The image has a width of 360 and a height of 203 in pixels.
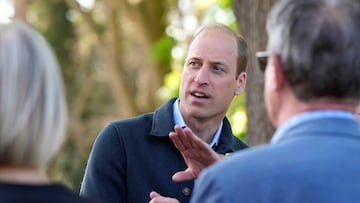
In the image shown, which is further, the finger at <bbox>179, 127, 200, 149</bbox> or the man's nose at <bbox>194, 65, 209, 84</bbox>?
the man's nose at <bbox>194, 65, 209, 84</bbox>

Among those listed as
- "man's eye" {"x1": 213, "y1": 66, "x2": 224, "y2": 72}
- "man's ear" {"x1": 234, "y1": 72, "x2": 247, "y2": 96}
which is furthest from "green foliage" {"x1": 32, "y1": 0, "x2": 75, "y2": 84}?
"man's eye" {"x1": 213, "y1": 66, "x2": 224, "y2": 72}

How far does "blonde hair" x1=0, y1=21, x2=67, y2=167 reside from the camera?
9.26 feet

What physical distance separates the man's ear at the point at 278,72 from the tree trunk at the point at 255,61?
17.0 feet

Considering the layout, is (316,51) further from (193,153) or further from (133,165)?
(133,165)

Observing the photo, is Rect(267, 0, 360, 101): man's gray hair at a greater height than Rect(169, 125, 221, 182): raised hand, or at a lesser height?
greater

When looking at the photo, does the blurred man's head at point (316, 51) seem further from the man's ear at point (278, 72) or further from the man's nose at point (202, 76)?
the man's nose at point (202, 76)

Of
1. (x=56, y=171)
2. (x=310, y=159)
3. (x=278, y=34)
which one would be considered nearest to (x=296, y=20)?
(x=278, y=34)

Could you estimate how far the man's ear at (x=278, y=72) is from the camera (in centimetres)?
310

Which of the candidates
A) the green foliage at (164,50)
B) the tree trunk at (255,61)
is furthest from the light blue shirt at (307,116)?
the green foliage at (164,50)

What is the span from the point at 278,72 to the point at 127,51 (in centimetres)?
2357

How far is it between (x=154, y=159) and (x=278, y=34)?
215 centimetres

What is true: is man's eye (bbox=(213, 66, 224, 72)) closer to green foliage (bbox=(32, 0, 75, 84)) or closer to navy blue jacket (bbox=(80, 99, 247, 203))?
navy blue jacket (bbox=(80, 99, 247, 203))

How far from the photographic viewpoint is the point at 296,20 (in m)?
3.06

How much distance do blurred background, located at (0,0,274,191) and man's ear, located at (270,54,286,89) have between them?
84 cm
